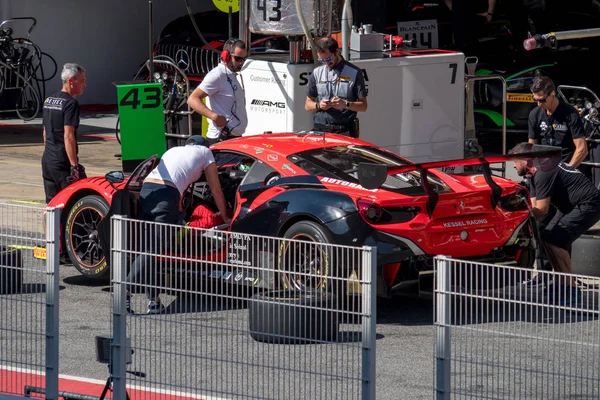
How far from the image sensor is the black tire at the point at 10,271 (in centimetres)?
640

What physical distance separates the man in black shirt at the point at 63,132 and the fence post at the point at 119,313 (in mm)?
5125

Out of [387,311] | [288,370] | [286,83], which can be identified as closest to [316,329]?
[288,370]

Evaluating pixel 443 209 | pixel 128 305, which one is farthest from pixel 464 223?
pixel 128 305

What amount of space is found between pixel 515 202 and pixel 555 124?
1.70m

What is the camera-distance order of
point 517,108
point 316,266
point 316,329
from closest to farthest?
point 316,329, point 316,266, point 517,108

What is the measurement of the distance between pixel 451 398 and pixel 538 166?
13.2 feet

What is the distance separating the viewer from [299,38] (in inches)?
507

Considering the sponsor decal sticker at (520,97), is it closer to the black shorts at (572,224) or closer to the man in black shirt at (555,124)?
the man in black shirt at (555,124)

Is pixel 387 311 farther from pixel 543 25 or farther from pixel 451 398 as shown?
pixel 543 25

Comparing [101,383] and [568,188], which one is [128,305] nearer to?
[101,383]

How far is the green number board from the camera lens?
14.5 meters

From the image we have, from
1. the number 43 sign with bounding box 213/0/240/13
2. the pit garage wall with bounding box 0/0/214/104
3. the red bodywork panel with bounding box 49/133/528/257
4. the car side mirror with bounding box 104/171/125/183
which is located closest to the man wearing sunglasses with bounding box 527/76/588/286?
the red bodywork panel with bounding box 49/133/528/257

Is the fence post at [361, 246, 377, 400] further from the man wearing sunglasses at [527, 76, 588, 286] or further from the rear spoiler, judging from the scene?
the man wearing sunglasses at [527, 76, 588, 286]

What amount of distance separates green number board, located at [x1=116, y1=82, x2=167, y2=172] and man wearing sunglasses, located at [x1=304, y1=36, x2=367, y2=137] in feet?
10.8
